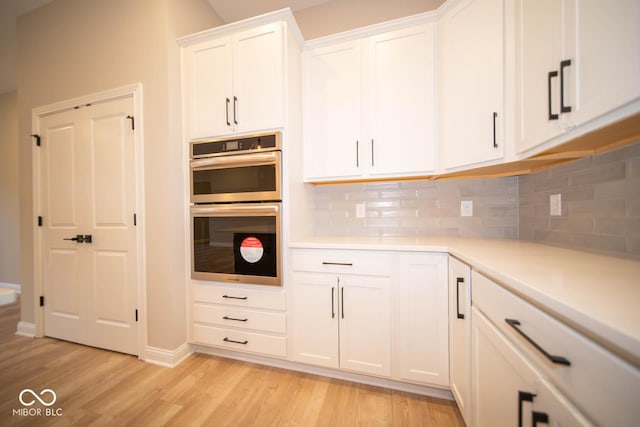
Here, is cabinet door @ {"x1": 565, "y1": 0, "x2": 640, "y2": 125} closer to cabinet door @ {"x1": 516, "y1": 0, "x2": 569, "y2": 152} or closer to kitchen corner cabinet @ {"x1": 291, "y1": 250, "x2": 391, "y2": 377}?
cabinet door @ {"x1": 516, "y1": 0, "x2": 569, "y2": 152}

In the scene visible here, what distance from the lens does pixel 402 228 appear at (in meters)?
1.98

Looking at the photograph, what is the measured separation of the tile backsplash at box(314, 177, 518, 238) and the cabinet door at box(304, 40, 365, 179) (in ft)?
1.04

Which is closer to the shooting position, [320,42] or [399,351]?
[399,351]

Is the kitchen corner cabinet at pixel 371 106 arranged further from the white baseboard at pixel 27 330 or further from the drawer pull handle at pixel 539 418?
the white baseboard at pixel 27 330

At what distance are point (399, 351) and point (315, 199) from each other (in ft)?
4.50

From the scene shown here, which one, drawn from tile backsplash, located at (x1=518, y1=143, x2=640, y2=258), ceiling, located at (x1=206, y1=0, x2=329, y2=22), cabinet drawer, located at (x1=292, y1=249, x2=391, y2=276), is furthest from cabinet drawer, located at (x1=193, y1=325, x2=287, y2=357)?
ceiling, located at (x1=206, y1=0, x2=329, y2=22)

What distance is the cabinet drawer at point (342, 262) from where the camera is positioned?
148 centimetres

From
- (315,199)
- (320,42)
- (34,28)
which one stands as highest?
(34,28)

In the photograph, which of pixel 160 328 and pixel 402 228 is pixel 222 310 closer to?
pixel 160 328

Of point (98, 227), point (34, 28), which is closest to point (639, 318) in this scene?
point (98, 227)

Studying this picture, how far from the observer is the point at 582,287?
586 mm

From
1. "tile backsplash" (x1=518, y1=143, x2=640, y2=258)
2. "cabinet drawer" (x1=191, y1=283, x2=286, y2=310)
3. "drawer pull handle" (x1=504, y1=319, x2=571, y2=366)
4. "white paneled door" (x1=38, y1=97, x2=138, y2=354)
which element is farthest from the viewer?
"white paneled door" (x1=38, y1=97, x2=138, y2=354)

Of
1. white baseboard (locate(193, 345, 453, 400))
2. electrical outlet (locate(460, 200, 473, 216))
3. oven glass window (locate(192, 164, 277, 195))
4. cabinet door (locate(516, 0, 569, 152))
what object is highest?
cabinet door (locate(516, 0, 569, 152))

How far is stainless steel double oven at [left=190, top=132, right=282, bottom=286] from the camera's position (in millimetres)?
1643
